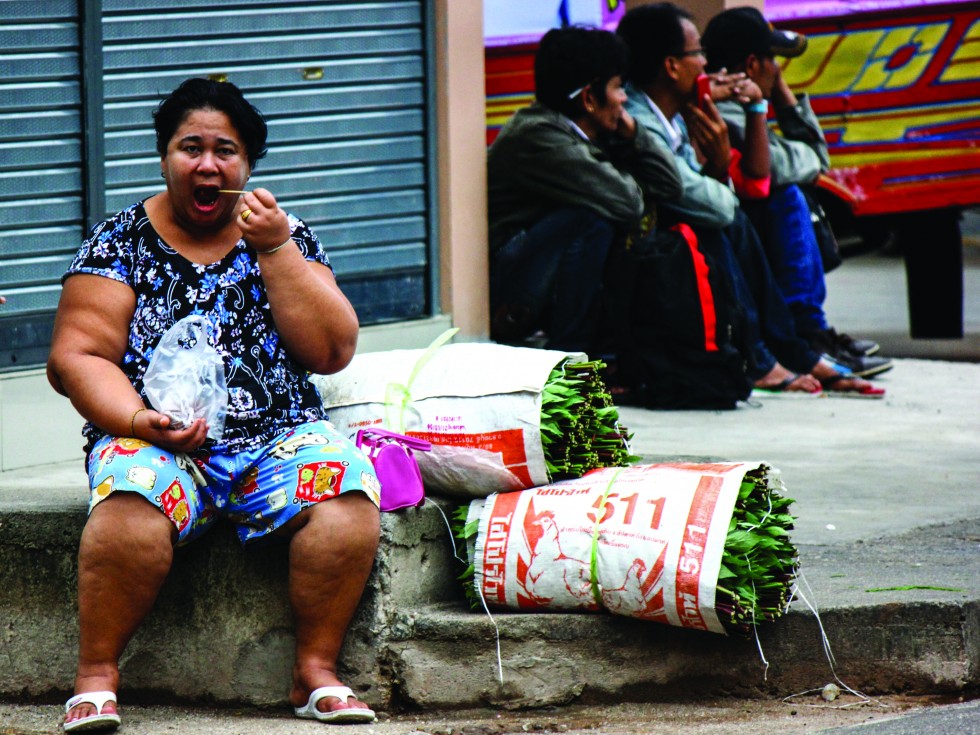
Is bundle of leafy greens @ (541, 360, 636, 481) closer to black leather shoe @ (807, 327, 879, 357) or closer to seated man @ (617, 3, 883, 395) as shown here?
seated man @ (617, 3, 883, 395)

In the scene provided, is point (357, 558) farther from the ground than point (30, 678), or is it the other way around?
point (357, 558)

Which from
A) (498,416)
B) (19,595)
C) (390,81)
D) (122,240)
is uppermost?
(390,81)

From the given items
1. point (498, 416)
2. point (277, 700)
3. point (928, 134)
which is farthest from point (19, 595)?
point (928, 134)

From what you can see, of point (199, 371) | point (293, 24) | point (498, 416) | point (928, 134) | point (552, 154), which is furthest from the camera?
point (928, 134)

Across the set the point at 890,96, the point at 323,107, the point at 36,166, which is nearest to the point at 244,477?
the point at 36,166

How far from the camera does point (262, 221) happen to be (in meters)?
3.28

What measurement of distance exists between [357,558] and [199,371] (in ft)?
1.63

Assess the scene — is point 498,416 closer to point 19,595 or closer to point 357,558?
point 357,558

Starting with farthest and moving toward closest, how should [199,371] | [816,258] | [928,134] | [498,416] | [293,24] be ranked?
1. [928,134]
2. [816,258]
3. [293,24]
4. [498,416]
5. [199,371]

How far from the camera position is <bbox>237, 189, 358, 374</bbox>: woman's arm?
329 cm

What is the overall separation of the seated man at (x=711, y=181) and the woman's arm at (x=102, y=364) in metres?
3.47

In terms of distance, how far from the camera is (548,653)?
3471mm

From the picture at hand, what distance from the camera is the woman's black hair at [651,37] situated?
265 inches

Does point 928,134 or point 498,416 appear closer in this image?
point 498,416
